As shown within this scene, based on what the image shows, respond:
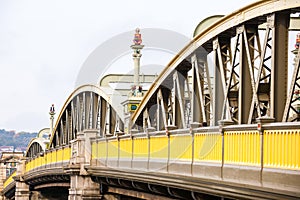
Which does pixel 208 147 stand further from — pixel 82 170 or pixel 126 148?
pixel 82 170

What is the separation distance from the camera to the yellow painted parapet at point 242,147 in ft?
56.5

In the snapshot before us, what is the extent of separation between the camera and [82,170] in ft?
119

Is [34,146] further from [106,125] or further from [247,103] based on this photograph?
[247,103]

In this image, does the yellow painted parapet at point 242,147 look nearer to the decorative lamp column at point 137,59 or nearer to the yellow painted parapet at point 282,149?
the yellow painted parapet at point 282,149

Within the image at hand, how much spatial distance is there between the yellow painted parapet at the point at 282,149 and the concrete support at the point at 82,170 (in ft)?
62.9

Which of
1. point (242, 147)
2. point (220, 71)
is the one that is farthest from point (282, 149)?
point (220, 71)

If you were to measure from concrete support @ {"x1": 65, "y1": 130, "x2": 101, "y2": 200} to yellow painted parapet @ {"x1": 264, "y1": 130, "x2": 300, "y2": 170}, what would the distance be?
1917cm

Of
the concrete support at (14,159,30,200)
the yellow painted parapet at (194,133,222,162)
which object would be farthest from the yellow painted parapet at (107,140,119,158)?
the concrete support at (14,159,30,200)

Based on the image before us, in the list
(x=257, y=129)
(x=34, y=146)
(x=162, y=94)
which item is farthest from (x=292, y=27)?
(x=34, y=146)

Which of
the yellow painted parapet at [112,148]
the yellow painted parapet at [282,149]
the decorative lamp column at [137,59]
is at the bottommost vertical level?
the yellow painted parapet at [112,148]

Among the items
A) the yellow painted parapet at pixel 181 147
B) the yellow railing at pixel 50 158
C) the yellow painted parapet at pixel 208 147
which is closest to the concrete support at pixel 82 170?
the yellow railing at pixel 50 158

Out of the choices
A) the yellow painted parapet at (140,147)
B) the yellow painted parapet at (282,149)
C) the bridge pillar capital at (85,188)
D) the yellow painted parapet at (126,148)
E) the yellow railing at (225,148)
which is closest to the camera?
the yellow painted parapet at (282,149)

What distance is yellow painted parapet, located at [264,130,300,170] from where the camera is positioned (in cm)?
1520

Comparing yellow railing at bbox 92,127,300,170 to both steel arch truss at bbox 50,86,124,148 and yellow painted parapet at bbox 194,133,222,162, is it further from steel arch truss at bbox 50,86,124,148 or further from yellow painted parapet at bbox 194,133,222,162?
steel arch truss at bbox 50,86,124,148
